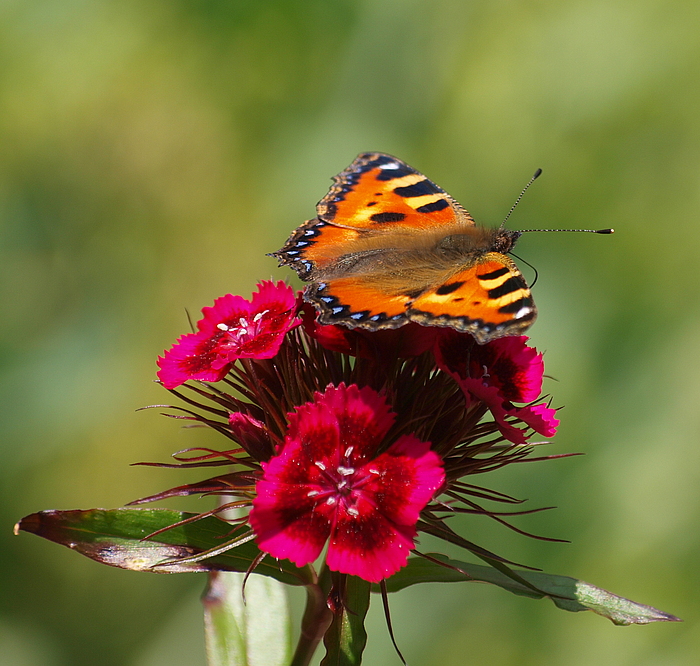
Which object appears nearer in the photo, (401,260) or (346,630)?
(346,630)

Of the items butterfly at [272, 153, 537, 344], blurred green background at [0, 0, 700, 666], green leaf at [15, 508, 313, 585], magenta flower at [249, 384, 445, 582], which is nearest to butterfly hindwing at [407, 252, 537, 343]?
butterfly at [272, 153, 537, 344]

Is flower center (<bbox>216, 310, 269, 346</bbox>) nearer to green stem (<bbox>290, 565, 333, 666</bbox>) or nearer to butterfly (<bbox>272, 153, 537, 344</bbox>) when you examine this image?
butterfly (<bbox>272, 153, 537, 344</bbox>)

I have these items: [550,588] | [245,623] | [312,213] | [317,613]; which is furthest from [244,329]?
[312,213]

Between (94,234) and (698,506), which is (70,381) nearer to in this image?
(94,234)

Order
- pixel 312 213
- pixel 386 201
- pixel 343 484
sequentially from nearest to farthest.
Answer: pixel 343 484, pixel 386 201, pixel 312 213

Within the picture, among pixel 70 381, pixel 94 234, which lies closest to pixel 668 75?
pixel 94 234

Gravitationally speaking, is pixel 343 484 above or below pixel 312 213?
above

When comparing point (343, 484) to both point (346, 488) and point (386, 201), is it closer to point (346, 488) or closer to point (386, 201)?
point (346, 488)
